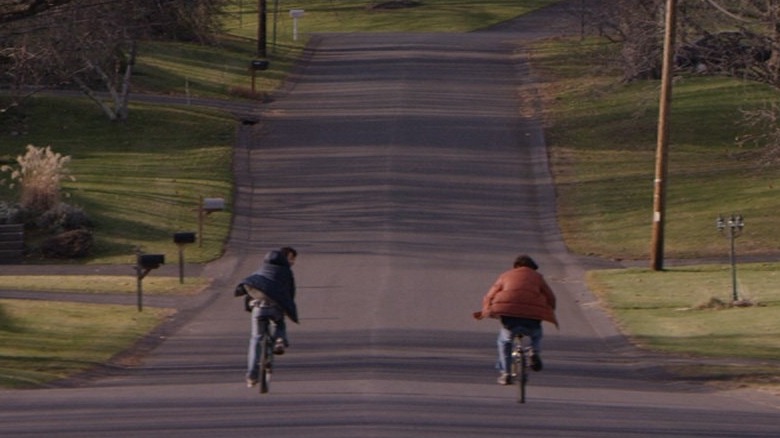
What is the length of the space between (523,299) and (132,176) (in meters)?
23.6

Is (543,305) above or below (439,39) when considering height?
below

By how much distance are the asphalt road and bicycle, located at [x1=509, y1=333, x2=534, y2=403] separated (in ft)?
0.73

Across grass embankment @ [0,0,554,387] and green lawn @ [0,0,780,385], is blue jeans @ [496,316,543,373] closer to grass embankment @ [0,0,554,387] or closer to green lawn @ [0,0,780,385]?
green lawn @ [0,0,780,385]

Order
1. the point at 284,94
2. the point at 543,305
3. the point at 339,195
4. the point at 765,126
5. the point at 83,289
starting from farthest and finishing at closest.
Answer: the point at 284,94 → the point at 765,126 → the point at 339,195 → the point at 83,289 → the point at 543,305

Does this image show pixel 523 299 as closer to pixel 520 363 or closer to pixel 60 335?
pixel 520 363

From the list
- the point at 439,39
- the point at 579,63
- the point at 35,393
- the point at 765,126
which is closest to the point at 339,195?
the point at 765,126

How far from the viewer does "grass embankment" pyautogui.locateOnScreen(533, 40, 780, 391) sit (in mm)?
21453

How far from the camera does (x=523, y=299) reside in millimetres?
Result: 14391

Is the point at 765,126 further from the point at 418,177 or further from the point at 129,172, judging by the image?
the point at 129,172

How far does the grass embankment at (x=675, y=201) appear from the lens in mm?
21453

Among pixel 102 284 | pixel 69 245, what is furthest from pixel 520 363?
pixel 69 245

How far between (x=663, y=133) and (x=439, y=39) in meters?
40.8

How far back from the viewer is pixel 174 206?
33312 mm

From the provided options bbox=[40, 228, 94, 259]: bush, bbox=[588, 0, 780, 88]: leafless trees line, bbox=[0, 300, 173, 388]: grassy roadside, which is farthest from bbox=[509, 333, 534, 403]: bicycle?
bbox=[40, 228, 94, 259]: bush
